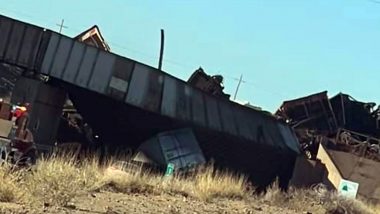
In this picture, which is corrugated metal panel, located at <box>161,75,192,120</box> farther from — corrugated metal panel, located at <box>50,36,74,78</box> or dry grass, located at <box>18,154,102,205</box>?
dry grass, located at <box>18,154,102,205</box>

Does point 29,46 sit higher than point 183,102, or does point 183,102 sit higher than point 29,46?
point 29,46

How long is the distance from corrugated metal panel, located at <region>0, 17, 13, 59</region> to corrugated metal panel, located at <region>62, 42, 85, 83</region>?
9.63 ft

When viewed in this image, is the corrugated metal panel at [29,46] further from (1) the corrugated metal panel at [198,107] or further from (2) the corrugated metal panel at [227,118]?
(2) the corrugated metal panel at [227,118]

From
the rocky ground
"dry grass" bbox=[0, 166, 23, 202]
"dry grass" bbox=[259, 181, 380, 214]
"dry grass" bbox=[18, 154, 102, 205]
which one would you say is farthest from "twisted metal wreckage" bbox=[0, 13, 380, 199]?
"dry grass" bbox=[0, 166, 23, 202]

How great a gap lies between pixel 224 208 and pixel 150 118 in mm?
17037

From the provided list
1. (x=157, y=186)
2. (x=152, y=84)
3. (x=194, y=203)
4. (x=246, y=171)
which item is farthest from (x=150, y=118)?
(x=194, y=203)

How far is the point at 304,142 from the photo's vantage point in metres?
38.2

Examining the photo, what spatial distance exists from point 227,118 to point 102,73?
7008mm

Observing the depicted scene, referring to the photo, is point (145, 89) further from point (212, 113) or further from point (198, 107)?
point (212, 113)

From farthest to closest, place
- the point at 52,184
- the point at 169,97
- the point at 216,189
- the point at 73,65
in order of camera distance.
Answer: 1. the point at 169,97
2. the point at 73,65
3. the point at 216,189
4. the point at 52,184

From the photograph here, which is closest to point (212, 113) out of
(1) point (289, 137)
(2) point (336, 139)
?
(1) point (289, 137)

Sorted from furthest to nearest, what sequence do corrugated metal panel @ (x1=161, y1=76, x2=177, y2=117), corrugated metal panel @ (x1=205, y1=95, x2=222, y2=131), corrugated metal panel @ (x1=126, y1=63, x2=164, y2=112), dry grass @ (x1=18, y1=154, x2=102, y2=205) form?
corrugated metal panel @ (x1=205, y1=95, x2=222, y2=131) < corrugated metal panel @ (x1=161, y1=76, x2=177, y2=117) < corrugated metal panel @ (x1=126, y1=63, x2=164, y2=112) < dry grass @ (x1=18, y1=154, x2=102, y2=205)

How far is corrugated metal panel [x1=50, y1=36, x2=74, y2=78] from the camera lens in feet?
98.4

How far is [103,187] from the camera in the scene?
14.6 metres
